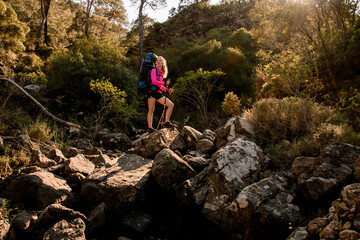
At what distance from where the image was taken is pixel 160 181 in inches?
186

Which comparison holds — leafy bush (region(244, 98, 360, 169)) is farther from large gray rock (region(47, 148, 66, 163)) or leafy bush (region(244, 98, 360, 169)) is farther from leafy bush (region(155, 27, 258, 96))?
leafy bush (region(155, 27, 258, 96))

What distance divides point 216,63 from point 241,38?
4.23m

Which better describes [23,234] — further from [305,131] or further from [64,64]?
[64,64]

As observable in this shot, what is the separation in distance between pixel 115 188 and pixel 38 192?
1.39 metres

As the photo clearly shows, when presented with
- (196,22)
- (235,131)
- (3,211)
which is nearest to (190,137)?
(235,131)

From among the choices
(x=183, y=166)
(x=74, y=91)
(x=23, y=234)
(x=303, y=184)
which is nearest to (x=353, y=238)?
(x=303, y=184)

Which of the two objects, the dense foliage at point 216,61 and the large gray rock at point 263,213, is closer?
the large gray rock at point 263,213

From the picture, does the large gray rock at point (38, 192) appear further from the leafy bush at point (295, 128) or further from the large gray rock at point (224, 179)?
the leafy bush at point (295, 128)

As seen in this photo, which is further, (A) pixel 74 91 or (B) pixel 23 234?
(A) pixel 74 91

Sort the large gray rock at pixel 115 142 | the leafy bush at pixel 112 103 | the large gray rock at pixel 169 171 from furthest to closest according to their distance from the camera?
1. the leafy bush at pixel 112 103
2. the large gray rock at pixel 115 142
3. the large gray rock at pixel 169 171

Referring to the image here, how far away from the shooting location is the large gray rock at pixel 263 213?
10.6 ft

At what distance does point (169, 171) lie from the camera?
15.5 feet

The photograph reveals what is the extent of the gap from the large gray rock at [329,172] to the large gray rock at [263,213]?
0.35 meters

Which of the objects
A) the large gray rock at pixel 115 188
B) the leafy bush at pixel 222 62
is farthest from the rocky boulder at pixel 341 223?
the leafy bush at pixel 222 62
